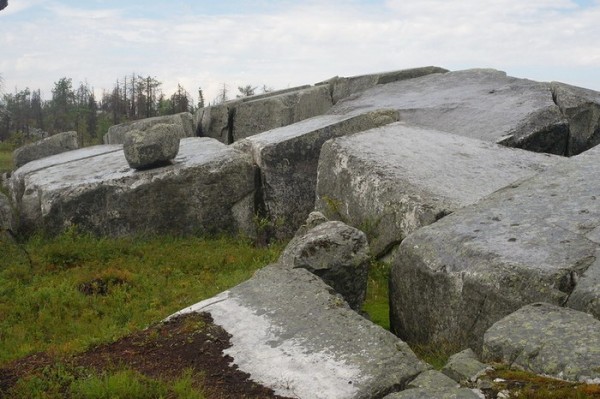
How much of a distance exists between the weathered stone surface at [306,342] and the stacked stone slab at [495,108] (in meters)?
9.77

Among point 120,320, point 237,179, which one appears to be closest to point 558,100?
point 237,179

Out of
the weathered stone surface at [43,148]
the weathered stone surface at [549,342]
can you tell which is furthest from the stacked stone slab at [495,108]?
the weathered stone surface at [43,148]

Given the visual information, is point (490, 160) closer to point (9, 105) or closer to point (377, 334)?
point (377, 334)

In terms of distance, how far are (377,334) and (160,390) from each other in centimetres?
238

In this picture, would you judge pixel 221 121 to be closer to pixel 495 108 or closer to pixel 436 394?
pixel 495 108

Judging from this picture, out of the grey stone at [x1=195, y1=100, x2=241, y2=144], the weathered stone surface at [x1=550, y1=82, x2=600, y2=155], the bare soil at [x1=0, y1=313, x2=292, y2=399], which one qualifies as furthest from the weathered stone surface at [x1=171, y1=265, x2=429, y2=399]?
the grey stone at [x1=195, y1=100, x2=241, y2=144]

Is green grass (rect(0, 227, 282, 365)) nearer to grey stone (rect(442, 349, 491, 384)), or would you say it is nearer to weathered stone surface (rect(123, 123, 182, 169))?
weathered stone surface (rect(123, 123, 182, 169))

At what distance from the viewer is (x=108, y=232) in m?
17.0

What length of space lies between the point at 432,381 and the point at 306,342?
5.64 ft

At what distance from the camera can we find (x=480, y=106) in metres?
20.2

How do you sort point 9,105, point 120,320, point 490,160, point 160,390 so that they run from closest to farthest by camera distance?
point 160,390 < point 120,320 < point 490,160 < point 9,105

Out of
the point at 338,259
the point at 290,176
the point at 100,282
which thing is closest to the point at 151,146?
the point at 290,176

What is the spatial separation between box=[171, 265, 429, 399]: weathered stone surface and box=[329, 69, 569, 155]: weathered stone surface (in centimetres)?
978

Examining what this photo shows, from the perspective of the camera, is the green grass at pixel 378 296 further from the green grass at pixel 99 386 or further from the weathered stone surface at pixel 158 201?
the weathered stone surface at pixel 158 201
